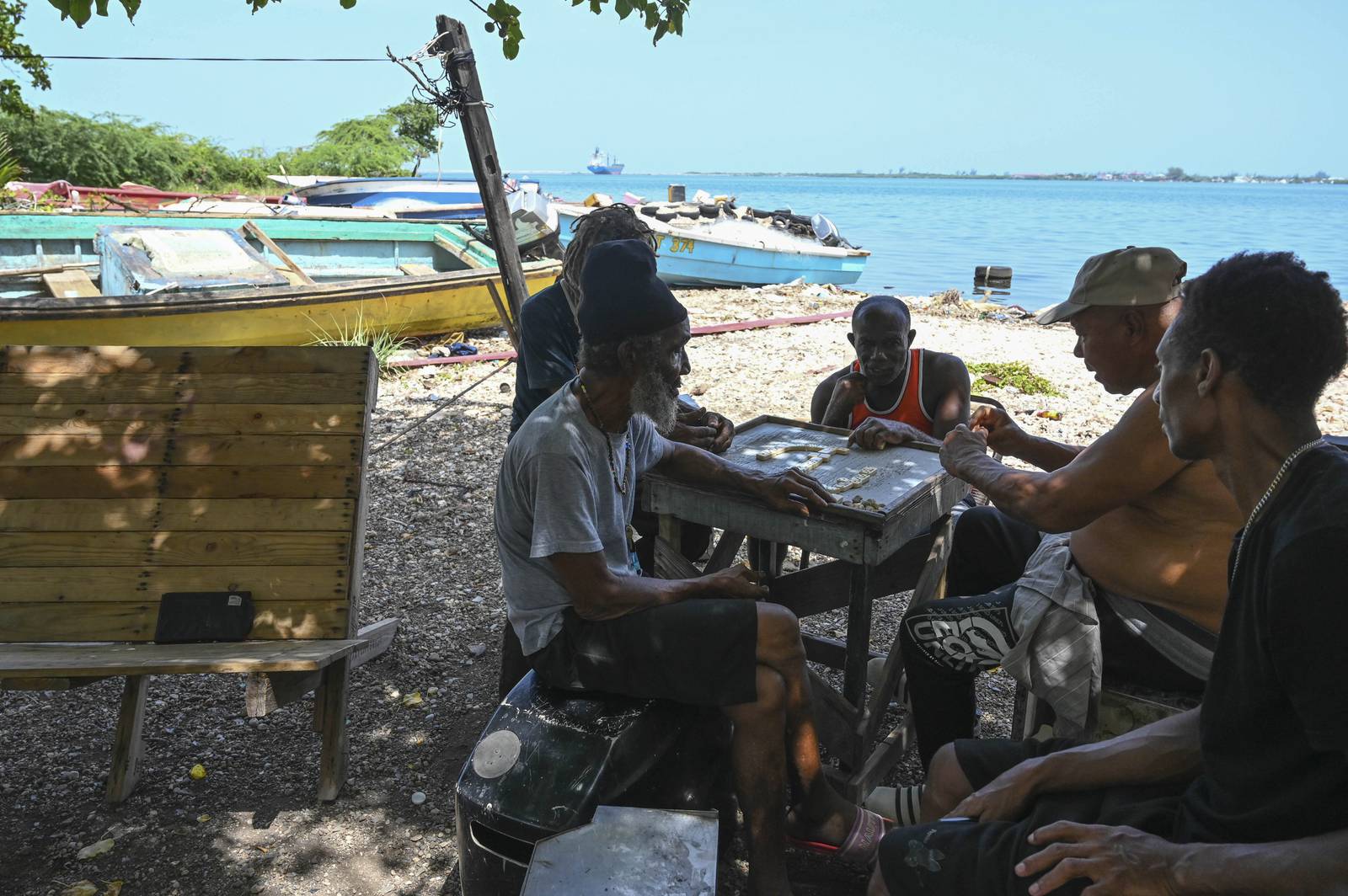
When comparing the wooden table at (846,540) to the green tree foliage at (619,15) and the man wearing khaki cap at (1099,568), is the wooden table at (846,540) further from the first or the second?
the green tree foliage at (619,15)

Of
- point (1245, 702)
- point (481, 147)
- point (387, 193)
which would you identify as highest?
point (387, 193)

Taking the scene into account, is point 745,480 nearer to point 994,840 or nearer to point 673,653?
point 673,653

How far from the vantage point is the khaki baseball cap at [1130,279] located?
2.86m

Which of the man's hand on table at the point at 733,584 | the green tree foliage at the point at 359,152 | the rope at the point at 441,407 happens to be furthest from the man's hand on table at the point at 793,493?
the green tree foliage at the point at 359,152

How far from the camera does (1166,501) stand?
260cm

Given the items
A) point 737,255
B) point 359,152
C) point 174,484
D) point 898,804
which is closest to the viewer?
point 898,804

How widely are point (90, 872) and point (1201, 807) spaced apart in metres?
3.17

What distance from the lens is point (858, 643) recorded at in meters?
3.27

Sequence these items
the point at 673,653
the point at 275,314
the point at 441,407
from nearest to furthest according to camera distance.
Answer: the point at 673,653 → the point at 441,407 → the point at 275,314

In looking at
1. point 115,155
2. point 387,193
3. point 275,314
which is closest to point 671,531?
point 275,314

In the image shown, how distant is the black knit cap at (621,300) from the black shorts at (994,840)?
1.48 meters

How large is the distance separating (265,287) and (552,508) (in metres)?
8.68

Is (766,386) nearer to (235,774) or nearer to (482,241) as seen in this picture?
(482,241)

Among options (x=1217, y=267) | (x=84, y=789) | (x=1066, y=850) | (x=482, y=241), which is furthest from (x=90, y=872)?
(x=482, y=241)
